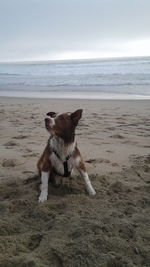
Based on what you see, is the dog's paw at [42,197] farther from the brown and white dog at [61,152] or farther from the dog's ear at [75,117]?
the dog's ear at [75,117]

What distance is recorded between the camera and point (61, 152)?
13.4ft

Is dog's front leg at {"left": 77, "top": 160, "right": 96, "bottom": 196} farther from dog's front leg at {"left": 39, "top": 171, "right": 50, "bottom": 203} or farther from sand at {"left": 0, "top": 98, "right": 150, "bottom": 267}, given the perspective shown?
dog's front leg at {"left": 39, "top": 171, "right": 50, "bottom": 203}

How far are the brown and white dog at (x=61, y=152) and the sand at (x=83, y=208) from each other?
225mm

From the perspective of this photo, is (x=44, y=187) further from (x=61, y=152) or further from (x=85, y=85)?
(x=85, y=85)

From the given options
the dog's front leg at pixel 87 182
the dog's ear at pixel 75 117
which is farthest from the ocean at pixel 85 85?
the dog's ear at pixel 75 117

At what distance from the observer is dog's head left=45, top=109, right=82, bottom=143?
3.87m

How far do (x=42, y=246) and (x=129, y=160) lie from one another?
2983 millimetres

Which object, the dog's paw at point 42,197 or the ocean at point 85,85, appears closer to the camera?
the dog's paw at point 42,197

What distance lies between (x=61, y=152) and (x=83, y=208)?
0.78m

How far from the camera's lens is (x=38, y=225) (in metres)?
3.28

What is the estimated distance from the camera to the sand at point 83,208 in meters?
2.69

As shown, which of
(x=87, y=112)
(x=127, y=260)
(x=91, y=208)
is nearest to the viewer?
(x=127, y=260)

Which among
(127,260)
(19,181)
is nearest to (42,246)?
(127,260)

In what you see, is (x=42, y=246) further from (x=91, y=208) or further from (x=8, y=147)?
(x=8, y=147)
